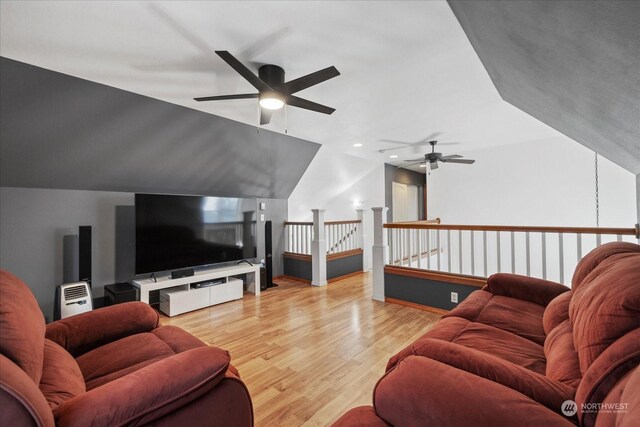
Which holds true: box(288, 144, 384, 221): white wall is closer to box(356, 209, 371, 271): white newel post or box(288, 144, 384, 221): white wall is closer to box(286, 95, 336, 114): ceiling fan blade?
box(356, 209, 371, 271): white newel post

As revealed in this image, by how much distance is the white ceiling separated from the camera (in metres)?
1.72

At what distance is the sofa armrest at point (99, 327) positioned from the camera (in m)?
1.50

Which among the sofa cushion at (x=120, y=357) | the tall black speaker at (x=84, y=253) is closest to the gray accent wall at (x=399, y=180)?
the tall black speaker at (x=84, y=253)

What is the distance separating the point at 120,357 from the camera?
1431 millimetres

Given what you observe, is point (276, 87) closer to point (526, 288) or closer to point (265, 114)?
point (265, 114)

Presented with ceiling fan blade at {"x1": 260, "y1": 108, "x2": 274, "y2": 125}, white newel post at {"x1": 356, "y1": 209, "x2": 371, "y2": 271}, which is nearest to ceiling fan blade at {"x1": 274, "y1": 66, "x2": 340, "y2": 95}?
ceiling fan blade at {"x1": 260, "y1": 108, "x2": 274, "y2": 125}

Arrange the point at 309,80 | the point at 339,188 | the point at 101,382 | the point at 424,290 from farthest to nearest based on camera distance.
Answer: the point at 339,188 < the point at 424,290 < the point at 309,80 < the point at 101,382

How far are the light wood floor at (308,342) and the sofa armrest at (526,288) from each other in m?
0.95

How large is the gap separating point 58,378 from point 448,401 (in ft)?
4.71

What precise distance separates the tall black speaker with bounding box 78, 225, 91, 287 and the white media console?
1.63 feet

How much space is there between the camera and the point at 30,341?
3.14 feet

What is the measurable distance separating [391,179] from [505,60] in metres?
5.56

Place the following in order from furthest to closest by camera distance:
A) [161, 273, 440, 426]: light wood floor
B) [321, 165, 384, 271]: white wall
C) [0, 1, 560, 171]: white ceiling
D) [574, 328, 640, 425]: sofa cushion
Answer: [321, 165, 384, 271]: white wall → [161, 273, 440, 426]: light wood floor → [0, 1, 560, 171]: white ceiling → [574, 328, 640, 425]: sofa cushion

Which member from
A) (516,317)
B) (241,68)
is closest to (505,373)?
(516,317)
